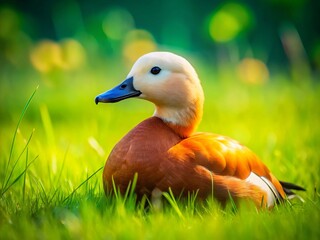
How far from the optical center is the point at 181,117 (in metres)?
2.68

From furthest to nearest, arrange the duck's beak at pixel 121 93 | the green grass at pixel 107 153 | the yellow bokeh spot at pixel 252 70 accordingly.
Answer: the yellow bokeh spot at pixel 252 70 < the duck's beak at pixel 121 93 < the green grass at pixel 107 153

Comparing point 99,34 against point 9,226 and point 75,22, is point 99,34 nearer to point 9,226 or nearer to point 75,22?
point 75,22

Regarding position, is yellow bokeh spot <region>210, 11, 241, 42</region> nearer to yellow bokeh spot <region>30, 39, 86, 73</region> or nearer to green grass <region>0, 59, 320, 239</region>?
green grass <region>0, 59, 320, 239</region>

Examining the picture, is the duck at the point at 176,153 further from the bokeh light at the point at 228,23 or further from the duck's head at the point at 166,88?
the bokeh light at the point at 228,23

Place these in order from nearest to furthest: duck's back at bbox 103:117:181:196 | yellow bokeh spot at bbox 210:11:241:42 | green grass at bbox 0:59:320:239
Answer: green grass at bbox 0:59:320:239
duck's back at bbox 103:117:181:196
yellow bokeh spot at bbox 210:11:241:42

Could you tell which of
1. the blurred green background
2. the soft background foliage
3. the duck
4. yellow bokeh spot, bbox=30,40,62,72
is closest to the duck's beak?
the duck

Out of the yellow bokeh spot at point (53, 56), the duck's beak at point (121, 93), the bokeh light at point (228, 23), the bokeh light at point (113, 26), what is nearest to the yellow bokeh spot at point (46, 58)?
the yellow bokeh spot at point (53, 56)

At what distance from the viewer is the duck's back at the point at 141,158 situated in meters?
2.40

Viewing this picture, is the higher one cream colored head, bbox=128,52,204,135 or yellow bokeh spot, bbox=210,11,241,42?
yellow bokeh spot, bbox=210,11,241,42

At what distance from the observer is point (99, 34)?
19.6 feet

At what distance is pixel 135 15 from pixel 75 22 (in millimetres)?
1064

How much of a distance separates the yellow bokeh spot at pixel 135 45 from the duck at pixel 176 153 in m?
2.90

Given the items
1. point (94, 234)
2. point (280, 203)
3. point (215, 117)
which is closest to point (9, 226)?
point (94, 234)

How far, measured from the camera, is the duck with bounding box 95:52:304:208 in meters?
2.41
